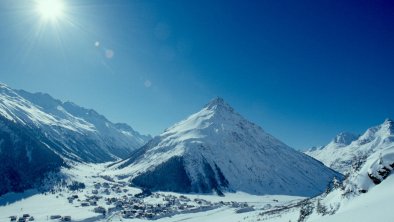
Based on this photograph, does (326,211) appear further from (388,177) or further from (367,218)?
(367,218)

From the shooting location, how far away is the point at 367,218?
68.0 feet

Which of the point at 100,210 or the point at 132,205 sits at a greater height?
the point at 132,205

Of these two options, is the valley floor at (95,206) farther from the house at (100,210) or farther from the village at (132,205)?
the house at (100,210)

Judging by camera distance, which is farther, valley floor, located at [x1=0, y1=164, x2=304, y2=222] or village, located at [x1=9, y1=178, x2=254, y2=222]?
village, located at [x1=9, y1=178, x2=254, y2=222]

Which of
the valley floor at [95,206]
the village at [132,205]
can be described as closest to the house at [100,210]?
the village at [132,205]

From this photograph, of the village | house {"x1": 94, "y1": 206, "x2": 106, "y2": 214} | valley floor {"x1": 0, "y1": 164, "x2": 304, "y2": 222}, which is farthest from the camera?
house {"x1": 94, "y1": 206, "x2": 106, "y2": 214}

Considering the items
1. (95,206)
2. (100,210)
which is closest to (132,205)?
(95,206)

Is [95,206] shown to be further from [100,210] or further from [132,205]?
[132,205]

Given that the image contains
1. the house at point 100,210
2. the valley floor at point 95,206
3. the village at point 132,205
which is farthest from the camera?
the house at point 100,210

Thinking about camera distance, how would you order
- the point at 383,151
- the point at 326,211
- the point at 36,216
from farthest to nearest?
1. the point at 36,216
2. the point at 326,211
3. the point at 383,151

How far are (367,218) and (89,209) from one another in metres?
151

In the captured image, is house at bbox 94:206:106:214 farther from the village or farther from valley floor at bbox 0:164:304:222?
valley floor at bbox 0:164:304:222

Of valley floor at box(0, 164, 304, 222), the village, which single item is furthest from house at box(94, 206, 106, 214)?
valley floor at box(0, 164, 304, 222)

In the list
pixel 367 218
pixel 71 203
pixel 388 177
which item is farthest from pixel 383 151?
pixel 71 203
